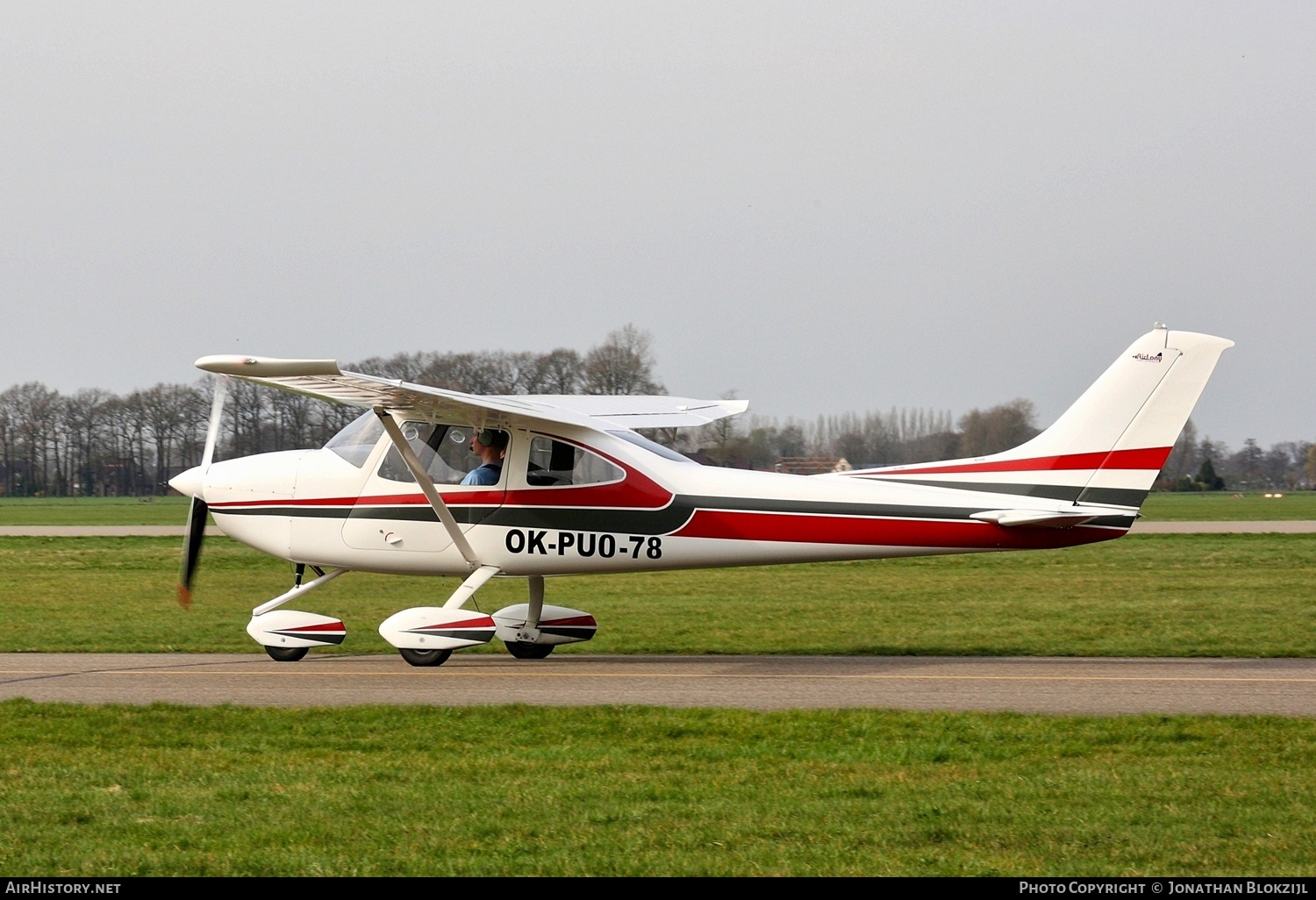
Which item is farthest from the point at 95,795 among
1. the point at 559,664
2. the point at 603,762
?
the point at 559,664

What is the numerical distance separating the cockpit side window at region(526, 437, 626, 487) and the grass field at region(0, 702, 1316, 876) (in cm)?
374

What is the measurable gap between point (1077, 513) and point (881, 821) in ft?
22.1

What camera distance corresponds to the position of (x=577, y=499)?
1358 centimetres

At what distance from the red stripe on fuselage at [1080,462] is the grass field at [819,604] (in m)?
2.47

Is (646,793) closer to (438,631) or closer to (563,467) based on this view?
(438,631)

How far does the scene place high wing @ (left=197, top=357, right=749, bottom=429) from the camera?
425 inches

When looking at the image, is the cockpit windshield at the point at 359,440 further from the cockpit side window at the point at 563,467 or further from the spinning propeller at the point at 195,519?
the cockpit side window at the point at 563,467

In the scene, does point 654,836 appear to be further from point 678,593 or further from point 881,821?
point 678,593

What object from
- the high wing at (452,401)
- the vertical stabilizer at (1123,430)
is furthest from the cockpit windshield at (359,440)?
the vertical stabilizer at (1123,430)

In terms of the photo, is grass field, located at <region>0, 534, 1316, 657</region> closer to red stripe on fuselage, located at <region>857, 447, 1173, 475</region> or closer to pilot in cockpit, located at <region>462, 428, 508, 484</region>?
red stripe on fuselage, located at <region>857, 447, 1173, 475</region>

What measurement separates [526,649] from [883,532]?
4136mm

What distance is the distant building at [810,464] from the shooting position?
58.4 metres

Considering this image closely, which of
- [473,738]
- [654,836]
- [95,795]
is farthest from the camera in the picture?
[473,738]

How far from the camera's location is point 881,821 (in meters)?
6.51
